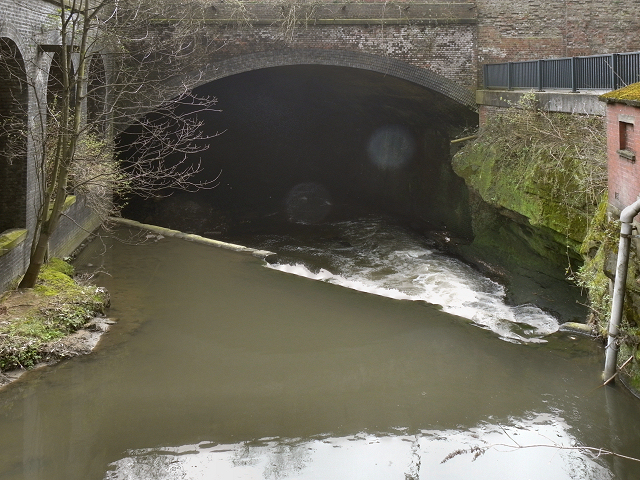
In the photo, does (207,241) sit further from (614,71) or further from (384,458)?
(384,458)

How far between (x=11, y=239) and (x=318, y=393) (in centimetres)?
464

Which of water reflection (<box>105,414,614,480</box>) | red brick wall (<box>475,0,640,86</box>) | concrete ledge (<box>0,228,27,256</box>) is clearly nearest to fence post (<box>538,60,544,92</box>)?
red brick wall (<box>475,0,640,86</box>)

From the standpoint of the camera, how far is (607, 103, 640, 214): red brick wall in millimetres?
6719

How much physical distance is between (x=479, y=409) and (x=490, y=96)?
35.7 feet

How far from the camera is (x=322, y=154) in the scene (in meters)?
23.5

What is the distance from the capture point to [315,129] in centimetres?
2366

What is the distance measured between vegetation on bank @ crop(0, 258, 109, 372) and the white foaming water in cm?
380

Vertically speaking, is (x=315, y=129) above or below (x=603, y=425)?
above

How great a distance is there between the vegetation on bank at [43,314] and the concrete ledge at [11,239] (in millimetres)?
565

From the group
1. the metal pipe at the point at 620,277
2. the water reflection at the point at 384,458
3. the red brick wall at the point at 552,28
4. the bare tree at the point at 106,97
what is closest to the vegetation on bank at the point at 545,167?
the red brick wall at the point at 552,28

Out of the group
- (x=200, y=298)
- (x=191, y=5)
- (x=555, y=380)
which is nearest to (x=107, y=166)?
(x=200, y=298)

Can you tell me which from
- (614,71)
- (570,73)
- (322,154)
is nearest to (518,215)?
(570,73)

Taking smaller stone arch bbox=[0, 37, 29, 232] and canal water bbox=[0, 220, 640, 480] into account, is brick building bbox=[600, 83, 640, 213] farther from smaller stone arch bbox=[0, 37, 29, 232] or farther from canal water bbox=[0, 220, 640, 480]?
smaller stone arch bbox=[0, 37, 29, 232]

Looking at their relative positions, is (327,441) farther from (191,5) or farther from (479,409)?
(191,5)
